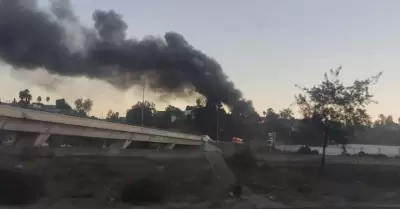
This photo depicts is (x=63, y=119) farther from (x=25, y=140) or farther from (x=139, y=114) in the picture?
(x=139, y=114)

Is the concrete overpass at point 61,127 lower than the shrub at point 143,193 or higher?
higher

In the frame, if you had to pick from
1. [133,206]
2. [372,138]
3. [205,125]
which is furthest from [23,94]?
[133,206]

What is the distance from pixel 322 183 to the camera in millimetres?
50656

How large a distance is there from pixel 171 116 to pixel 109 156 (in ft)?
310

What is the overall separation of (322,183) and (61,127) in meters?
27.0

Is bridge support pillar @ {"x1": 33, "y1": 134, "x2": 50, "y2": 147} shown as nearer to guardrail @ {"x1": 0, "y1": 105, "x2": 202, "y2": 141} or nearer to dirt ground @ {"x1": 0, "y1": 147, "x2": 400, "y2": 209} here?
guardrail @ {"x1": 0, "y1": 105, "x2": 202, "y2": 141}

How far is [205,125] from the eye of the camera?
120000 mm

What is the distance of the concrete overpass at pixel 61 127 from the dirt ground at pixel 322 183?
15.0 metres

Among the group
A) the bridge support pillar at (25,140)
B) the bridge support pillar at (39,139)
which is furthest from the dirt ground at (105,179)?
the bridge support pillar at (25,140)

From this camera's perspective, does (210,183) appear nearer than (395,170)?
Yes

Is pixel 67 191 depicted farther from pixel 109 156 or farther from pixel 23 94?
pixel 23 94

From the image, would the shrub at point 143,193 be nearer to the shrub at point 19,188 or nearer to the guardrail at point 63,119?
the shrub at point 19,188

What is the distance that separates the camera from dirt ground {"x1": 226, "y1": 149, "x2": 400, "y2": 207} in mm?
39219

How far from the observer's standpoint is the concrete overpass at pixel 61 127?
42500 millimetres
